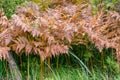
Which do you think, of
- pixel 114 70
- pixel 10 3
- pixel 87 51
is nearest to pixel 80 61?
pixel 87 51

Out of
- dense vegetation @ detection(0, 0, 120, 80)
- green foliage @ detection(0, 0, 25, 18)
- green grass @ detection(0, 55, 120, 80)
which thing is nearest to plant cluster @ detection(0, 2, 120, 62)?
dense vegetation @ detection(0, 0, 120, 80)

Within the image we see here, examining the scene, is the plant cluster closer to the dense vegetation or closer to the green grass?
the dense vegetation

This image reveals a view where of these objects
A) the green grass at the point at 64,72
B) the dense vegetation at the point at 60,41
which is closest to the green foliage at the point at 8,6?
the dense vegetation at the point at 60,41

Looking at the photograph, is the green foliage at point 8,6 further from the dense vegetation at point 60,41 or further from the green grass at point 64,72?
the green grass at point 64,72

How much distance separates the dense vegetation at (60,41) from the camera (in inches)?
143

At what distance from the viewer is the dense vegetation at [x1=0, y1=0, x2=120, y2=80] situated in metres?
3.62

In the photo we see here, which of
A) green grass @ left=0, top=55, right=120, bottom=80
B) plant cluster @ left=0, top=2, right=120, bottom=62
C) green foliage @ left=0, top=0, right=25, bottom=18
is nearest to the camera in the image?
plant cluster @ left=0, top=2, right=120, bottom=62

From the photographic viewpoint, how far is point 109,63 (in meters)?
4.00

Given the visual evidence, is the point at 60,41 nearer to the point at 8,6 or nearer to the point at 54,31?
the point at 54,31

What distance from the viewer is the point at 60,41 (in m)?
3.76

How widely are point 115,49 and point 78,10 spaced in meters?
0.85

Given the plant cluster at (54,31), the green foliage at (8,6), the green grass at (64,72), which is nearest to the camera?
the plant cluster at (54,31)

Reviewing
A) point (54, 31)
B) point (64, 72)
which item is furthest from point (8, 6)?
point (64, 72)

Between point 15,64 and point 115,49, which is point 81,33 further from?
point 15,64
